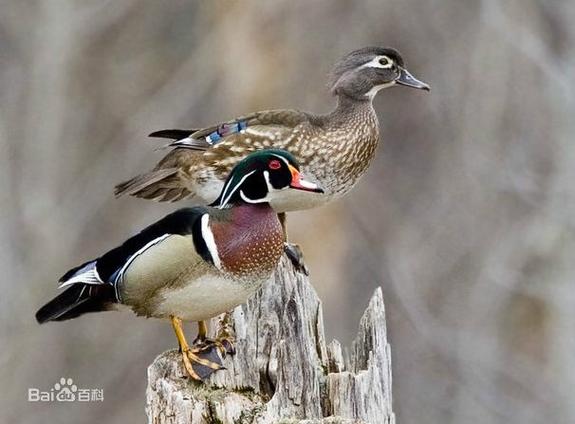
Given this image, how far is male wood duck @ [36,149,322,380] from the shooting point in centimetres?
464

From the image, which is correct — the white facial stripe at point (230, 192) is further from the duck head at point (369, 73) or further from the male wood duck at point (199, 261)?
the duck head at point (369, 73)

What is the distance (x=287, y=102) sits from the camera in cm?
920

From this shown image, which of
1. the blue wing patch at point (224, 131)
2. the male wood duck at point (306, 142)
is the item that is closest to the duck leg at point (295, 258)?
the male wood duck at point (306, 142)

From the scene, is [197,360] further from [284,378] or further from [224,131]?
[224,131]

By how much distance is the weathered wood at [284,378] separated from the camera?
449 cm

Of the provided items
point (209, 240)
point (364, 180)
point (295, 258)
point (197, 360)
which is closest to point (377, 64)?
point (295, 258)

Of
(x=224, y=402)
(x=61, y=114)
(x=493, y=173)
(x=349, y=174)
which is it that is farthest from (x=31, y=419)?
(x=224, y=402)

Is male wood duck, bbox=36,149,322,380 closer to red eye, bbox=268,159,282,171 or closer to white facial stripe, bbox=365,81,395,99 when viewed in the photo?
red eye, bbox=268,159,282,171

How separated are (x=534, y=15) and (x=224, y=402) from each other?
5.02 meters

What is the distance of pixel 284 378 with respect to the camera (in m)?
4.62

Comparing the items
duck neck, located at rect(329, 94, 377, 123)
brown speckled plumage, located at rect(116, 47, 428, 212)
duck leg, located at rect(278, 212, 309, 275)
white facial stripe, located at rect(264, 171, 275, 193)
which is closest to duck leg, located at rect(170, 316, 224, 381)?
white facial stripe, located at rect(264, 171, 275, 193)

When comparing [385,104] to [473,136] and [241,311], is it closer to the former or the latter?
[473,136]
